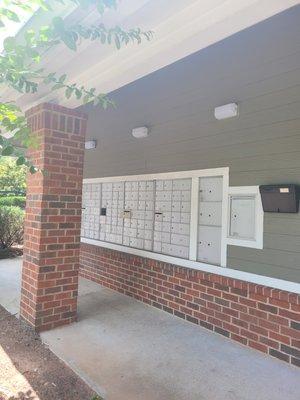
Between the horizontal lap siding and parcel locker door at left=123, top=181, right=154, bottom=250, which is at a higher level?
the horizontal lap siding

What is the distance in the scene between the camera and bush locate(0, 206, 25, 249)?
8.05 metres

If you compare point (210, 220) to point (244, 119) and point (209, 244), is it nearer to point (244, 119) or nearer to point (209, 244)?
point (209, 244)

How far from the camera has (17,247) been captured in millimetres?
8164

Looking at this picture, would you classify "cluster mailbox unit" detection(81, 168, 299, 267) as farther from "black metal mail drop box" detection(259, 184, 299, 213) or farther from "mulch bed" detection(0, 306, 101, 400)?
"mulch bed" detection(0, 306, 101, 400)

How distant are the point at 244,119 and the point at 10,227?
675 cm

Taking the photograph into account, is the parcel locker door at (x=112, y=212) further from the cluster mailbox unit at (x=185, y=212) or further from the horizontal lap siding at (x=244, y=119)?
the horizontal lap siding at (x=244, y=119)

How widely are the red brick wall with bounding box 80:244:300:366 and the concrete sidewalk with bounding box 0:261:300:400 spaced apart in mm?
114

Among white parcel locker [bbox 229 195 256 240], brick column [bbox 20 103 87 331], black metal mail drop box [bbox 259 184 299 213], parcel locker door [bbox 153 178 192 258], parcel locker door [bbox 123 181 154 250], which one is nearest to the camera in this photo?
black metal mail drop box [bbox 259 184 299 213]

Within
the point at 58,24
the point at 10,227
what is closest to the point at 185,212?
the point at 58,24

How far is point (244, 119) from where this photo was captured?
134 inches

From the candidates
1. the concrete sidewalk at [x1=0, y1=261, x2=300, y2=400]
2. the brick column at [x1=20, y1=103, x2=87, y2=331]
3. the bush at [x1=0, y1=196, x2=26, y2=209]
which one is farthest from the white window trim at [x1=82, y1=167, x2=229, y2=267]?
the bush at [x1=0, y1=196, x2=26, y2=209]

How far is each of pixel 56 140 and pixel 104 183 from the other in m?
2.06

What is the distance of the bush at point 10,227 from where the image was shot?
8055mm

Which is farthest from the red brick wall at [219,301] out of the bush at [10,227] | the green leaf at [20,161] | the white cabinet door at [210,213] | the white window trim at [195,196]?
the bush at [10,227]
